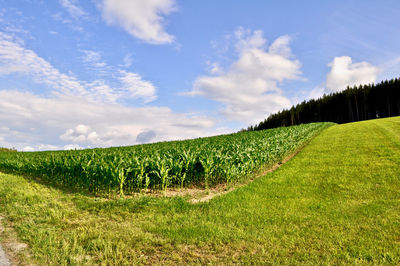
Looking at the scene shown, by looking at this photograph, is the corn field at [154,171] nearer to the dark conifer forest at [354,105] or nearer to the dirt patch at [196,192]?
the dirt patch at [196,192]

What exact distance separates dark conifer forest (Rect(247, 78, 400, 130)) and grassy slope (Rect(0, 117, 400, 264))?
70774 millimetres

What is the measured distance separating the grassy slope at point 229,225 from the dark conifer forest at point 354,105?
232 feet

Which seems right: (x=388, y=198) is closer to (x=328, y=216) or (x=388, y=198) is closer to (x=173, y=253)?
(x=328, y=216)

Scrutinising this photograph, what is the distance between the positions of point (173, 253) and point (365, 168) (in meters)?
12.6

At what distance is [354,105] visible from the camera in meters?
73.2

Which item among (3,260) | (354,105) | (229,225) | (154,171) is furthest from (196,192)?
(354,105)

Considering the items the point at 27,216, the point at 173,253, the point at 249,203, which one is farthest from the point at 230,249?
the point at 27,216

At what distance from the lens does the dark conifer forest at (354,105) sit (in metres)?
66.1

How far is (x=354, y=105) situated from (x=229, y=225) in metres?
82.4

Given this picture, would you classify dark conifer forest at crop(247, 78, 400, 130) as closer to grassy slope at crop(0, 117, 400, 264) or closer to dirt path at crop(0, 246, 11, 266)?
grassy slope at crop(0, 117, 400, 264)

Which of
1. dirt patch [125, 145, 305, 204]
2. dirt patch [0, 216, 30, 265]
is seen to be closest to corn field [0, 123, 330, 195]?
dirt patch [125, 145, 305, 204]

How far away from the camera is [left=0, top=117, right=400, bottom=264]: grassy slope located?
529cm

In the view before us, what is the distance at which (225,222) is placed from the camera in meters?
6.98

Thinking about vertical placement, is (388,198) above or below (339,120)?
below
